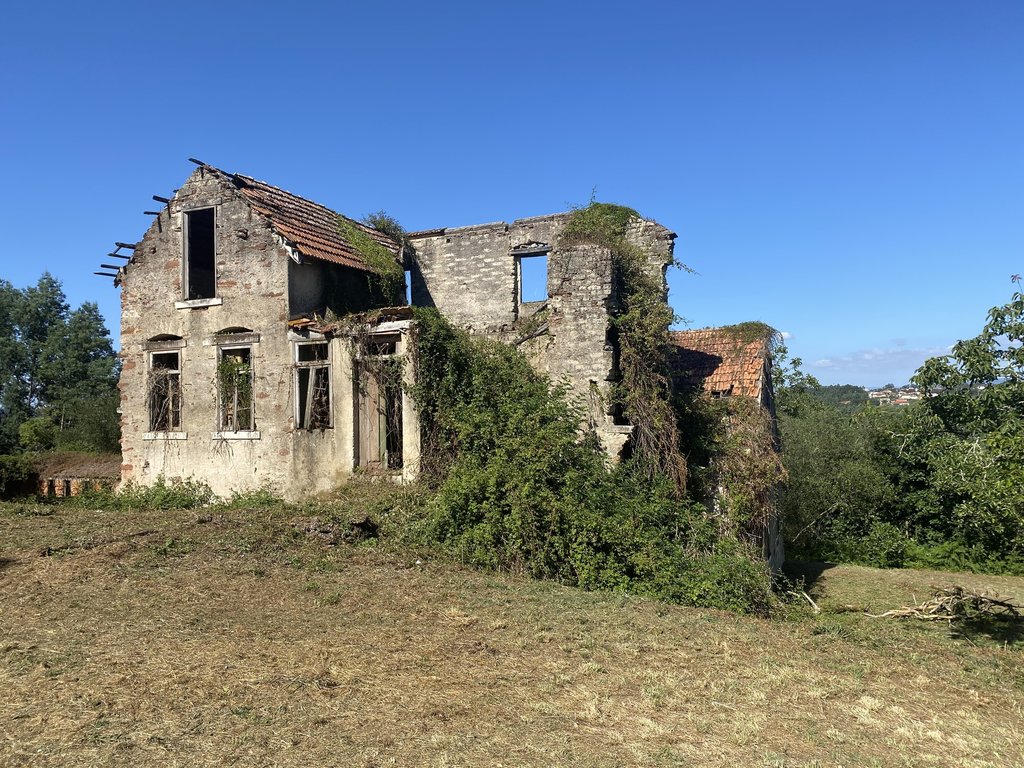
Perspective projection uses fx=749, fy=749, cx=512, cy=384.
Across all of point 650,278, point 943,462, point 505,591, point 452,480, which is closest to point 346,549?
point 452,480

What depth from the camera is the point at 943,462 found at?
1633 centimetres

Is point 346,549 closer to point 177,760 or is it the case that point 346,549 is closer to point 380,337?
point 380,337

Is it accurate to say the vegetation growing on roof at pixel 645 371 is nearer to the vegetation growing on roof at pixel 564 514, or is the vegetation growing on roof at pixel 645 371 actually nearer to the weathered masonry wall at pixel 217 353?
the vegetation growing on roof at pixel 564 514

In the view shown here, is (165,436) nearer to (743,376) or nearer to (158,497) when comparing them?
(158,497)

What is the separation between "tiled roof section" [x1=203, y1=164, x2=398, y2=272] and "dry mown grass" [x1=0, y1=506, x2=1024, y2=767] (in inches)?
277

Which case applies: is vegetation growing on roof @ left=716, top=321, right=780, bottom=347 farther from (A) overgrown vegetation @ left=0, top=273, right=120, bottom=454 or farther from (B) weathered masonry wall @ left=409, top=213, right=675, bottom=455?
Answer: (A) overgrown vegetation @ left=0, top=273, right=120, bottom=454

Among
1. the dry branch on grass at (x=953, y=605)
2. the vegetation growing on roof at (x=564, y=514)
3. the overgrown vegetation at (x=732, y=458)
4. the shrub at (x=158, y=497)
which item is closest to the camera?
the dry branch on grass at (x=953, y=605)

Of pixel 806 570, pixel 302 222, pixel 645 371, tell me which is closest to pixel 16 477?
pixel 302 222

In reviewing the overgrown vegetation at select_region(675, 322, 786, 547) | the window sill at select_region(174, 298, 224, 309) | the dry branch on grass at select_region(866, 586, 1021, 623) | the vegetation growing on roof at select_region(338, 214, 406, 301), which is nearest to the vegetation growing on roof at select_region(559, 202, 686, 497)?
the overgrown vegetation at select_region(675, 322, 786, 547)

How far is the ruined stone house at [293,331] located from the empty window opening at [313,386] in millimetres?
35

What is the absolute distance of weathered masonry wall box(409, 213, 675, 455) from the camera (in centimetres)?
1340

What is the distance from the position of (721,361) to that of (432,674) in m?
11.1

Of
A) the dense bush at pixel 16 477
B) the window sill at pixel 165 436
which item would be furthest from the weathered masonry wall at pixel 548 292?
the dense bush at pixel 16 477

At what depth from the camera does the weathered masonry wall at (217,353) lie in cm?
1499
